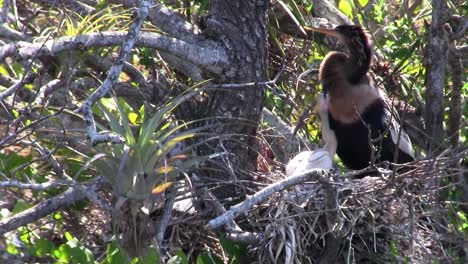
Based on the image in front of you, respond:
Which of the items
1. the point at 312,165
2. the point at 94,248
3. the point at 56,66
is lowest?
the point at 94,248

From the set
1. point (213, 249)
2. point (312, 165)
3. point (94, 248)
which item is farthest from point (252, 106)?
point (94, 248)

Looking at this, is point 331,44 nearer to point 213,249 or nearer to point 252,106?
point 252,106

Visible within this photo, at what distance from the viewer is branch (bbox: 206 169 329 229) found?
3.07 m

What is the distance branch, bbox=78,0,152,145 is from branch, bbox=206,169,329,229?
1.48ft

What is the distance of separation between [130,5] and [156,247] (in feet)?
4.46

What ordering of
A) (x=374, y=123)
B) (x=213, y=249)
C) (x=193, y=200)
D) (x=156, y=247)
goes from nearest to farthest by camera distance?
(x=156, y=247)
(x=193, y=200)
(x=213, y=249)
(x=374, y=123)

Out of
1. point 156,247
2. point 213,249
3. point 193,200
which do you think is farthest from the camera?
point 213,249

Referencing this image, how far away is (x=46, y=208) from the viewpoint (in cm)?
361

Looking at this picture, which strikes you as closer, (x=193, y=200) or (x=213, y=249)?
(x=193, y=200)

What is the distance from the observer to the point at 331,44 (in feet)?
17.0

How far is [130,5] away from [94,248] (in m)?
1.09

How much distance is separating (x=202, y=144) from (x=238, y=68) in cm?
36

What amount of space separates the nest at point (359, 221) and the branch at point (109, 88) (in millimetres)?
949

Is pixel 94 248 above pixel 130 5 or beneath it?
beneath
